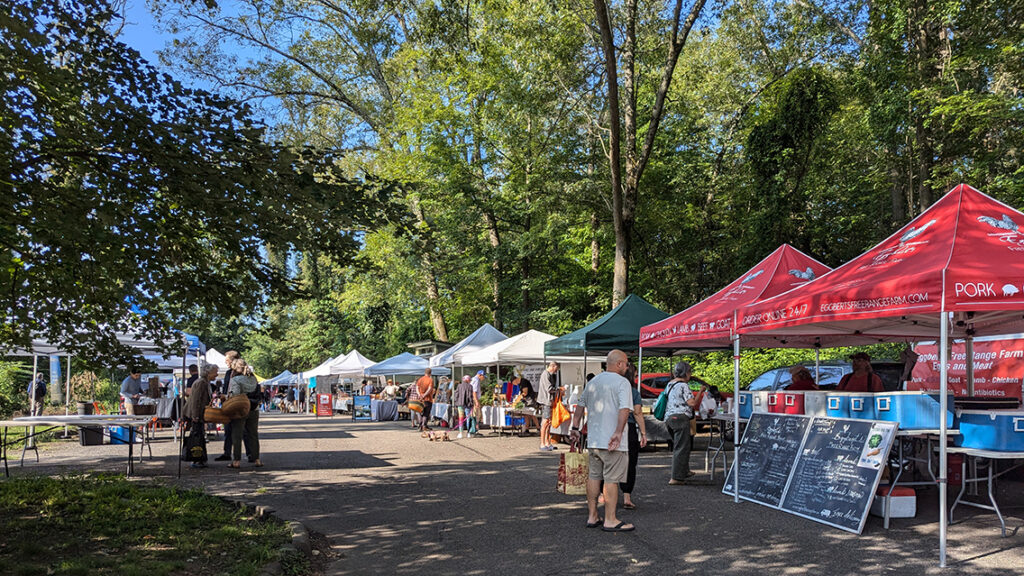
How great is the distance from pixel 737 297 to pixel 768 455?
122 inches

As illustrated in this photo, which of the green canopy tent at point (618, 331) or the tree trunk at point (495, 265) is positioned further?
the tree trunk at point (495, 265)

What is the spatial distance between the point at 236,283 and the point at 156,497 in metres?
2.71

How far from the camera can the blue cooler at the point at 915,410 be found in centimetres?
738

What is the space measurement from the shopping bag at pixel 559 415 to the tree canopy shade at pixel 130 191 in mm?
7982

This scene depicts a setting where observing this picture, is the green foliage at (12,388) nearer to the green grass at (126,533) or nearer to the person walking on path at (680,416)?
the green grass at (126,533)

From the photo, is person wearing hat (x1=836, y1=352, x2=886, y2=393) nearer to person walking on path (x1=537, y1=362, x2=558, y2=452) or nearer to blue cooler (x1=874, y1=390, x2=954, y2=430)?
blue cooler (x1=874, y1=390, x2=954, y2=430)

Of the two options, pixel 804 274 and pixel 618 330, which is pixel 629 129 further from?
pixel 804 274

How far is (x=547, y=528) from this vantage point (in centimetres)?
739

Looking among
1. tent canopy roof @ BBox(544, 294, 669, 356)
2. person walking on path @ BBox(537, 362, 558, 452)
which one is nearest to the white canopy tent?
person walking on path @ BBox(537, 362, 558, 452)

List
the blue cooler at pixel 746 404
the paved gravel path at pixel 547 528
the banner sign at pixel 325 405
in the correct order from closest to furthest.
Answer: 1. the paved gravel path at pixel 547 528
2. the blue cooler at pixel 746 404
3. the banner sign at pixel 325 405

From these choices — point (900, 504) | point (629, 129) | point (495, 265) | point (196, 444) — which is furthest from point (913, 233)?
point (495, 265)

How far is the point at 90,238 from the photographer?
6.20 metres

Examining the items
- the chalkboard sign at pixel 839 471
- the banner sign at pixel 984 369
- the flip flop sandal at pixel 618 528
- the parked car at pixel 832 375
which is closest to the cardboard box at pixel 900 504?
the chalkboard sign at pixel 839 471

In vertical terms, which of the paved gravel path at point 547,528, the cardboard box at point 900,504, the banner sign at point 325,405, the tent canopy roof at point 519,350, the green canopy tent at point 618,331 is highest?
the green canopy tent at point 618,331
